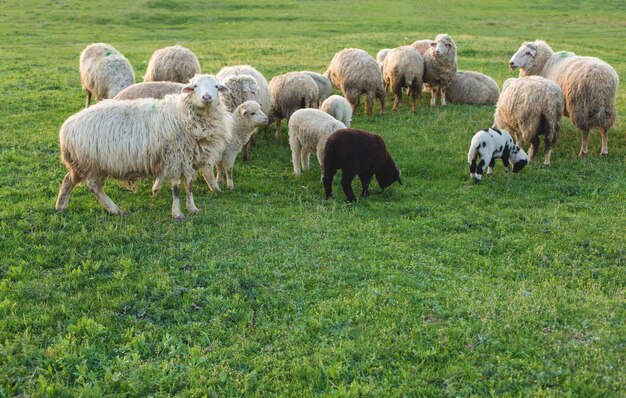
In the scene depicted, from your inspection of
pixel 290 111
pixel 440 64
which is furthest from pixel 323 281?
pixel 440 64

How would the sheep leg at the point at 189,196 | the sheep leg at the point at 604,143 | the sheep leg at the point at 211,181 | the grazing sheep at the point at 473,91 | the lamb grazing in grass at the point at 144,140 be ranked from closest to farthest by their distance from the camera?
the lamb grazing in grass at the point at 144,140
the sheep leg at the point at 189,196
the sheep leg at the point at 211,181
the sheep leg at the point at 604,143
the grazing sheep at the point at 473,91

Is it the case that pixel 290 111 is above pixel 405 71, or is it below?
below

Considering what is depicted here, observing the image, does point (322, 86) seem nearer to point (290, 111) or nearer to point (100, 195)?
point (290, 111)

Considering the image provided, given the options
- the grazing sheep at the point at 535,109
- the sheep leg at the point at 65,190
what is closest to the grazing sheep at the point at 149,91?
the sheep leg at the point at 65,190

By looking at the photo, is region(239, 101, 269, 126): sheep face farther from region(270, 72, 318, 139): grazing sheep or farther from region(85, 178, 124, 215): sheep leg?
region(85, 178, 124, 215): sheep leg

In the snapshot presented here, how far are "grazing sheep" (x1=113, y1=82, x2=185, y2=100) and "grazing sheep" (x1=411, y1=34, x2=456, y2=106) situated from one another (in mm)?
7509

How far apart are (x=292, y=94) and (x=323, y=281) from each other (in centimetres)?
676

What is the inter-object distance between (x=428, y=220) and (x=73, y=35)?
2986cm

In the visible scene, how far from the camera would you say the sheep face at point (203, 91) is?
828cm

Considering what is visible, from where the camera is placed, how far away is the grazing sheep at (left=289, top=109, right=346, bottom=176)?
392 inches

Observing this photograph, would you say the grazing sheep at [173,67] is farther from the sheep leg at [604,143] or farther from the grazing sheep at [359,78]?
the sheep leg at [604,143]

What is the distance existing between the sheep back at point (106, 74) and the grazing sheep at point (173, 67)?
2.28 ft

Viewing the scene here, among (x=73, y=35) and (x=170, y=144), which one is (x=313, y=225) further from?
(x=73, y=35)

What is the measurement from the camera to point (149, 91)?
36.1 ft
